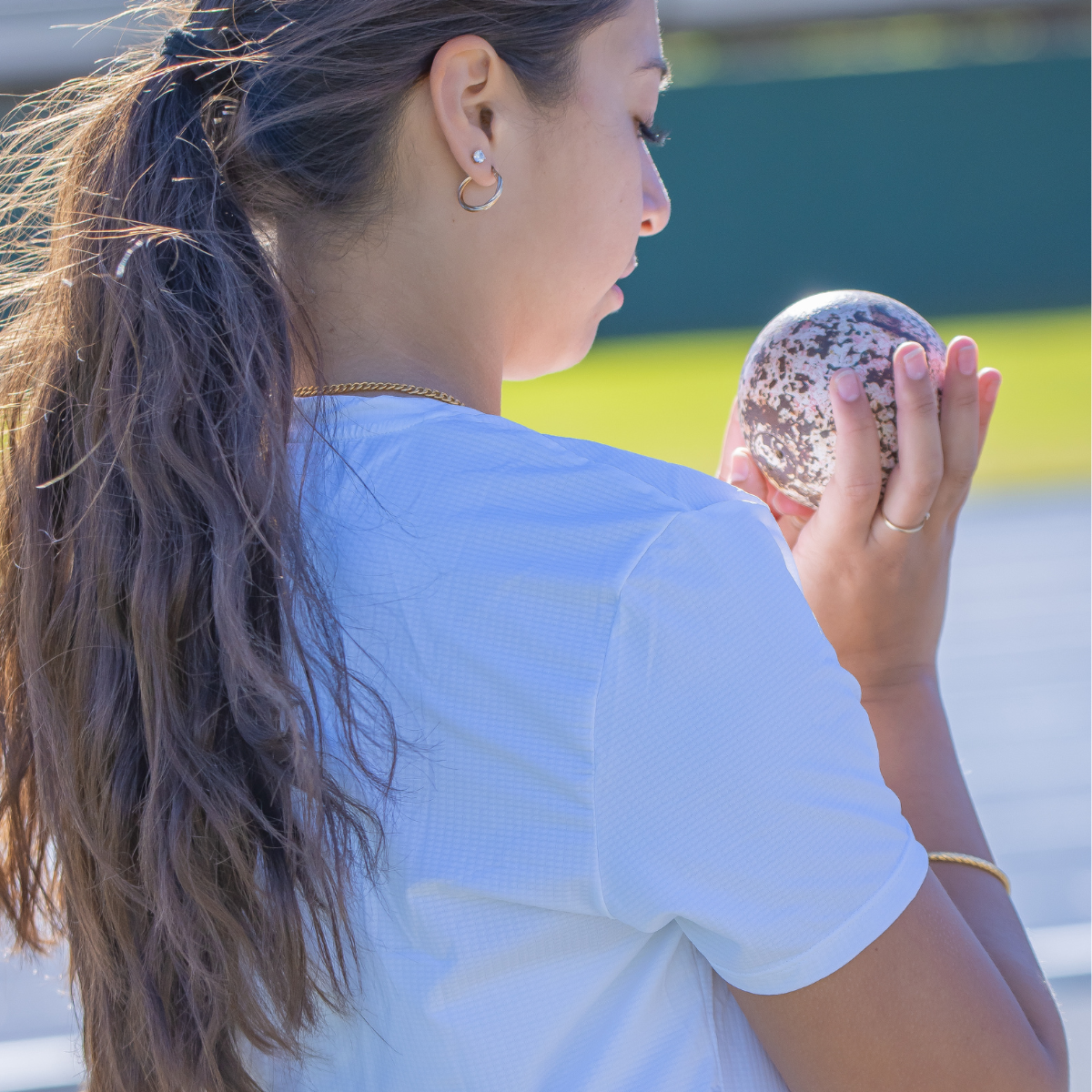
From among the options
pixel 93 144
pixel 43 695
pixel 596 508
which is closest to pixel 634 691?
pixel 596 508

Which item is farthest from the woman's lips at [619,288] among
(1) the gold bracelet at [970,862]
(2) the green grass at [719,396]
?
(2) the green grass at [719,396]

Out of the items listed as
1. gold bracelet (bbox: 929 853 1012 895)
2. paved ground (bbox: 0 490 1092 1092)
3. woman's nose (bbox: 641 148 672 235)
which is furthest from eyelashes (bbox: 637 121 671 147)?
paved ground (bbox: 0 490 1092 1092)

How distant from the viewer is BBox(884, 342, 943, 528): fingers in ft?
4.92

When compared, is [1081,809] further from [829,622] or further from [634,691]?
[634,691]

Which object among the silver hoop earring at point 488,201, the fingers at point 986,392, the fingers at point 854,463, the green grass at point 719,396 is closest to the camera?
the silver hoop earring at point 488,201

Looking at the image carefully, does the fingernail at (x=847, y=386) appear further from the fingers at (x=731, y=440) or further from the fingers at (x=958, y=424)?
the fingers at (x=731, y=440)

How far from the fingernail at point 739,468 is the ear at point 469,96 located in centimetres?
79

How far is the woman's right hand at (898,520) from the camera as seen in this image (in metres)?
1.50

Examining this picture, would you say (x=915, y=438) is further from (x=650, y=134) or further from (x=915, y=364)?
(x=650, y=134)

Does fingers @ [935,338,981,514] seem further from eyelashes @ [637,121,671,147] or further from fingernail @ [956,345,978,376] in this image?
eyelashes @ [637,121,671,147]

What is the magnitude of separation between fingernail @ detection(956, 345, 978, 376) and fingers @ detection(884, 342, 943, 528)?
57 mm

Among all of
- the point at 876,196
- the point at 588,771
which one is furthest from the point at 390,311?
the point at 876,196

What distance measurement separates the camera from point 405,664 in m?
1.03

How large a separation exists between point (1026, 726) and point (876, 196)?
15885 mm
